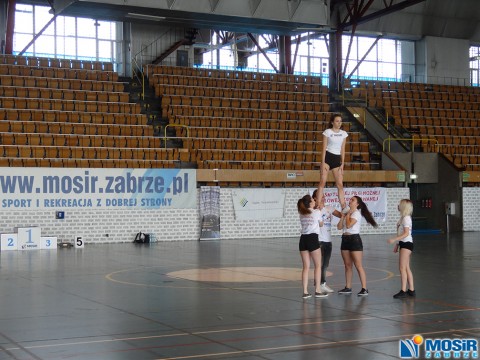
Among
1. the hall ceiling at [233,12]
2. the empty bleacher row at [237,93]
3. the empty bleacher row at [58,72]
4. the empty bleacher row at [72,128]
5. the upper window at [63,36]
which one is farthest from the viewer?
the upper window at [63,36]

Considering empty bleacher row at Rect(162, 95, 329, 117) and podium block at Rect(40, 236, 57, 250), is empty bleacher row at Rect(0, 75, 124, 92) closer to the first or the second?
empty bleacher row at Rect(162, 95, 329, 117)

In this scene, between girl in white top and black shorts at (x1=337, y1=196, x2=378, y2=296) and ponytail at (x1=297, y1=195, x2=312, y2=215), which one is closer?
ponytail at (x1=297, y1=195, x2=312, y2=215)

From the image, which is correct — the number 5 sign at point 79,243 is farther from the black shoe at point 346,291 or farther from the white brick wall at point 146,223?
the black shoe at point 346,291

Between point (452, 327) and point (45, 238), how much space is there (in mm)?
19999

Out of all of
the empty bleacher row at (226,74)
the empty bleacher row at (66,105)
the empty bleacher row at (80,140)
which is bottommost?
the empty bleacher row at (80,140)

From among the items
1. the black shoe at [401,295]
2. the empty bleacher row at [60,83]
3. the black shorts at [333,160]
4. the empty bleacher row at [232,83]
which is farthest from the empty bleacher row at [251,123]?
the black shoe at [401,295]

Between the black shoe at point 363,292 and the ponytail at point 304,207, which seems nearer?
the ponytail at point 304,207

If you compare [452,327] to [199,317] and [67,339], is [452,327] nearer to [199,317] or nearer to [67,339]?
[199,317]

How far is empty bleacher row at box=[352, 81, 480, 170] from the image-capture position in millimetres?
38844

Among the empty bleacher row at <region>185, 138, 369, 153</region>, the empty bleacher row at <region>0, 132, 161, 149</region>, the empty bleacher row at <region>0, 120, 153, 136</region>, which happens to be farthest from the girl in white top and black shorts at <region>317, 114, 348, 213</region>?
the empty bleacher row at <region>185, 138, 369, 153</region>

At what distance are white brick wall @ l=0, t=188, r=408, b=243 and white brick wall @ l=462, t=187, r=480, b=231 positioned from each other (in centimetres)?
534

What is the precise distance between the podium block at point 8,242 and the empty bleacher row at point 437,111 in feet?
67.8

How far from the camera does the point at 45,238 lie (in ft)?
89.9

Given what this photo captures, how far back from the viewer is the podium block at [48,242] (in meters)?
27.2
